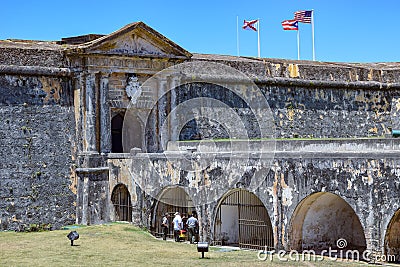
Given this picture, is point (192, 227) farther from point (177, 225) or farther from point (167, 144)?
point (167, 144)

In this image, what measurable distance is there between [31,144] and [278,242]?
7.34 m

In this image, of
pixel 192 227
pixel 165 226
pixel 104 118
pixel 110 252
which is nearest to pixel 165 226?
pixel 165 226

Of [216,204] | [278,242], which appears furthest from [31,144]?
[278,242]

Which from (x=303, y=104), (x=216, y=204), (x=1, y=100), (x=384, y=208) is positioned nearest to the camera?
(x=384, y=208)

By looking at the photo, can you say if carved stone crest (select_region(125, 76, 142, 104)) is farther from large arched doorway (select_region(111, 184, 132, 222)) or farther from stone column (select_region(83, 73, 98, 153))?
large arched doorway (select_region(111, 184, 132, 222))

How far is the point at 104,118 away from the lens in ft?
66.1

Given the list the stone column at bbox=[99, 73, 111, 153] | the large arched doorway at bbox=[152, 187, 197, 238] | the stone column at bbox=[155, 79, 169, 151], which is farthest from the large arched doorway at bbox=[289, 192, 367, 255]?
the stone column at bbox=[99, 73, 111, 153]

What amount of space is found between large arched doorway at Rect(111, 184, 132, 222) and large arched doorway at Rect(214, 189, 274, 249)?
294cm

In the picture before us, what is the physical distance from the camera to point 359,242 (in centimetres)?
1750

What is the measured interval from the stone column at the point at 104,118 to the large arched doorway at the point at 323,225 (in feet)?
21.1

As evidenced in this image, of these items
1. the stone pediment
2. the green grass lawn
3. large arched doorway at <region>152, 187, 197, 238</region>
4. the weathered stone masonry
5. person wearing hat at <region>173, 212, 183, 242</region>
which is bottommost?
the green grass lawn

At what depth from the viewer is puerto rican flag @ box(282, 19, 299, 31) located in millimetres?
25170

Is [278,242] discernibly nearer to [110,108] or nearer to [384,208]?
[384,208]

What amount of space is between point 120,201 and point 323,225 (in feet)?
19.5
